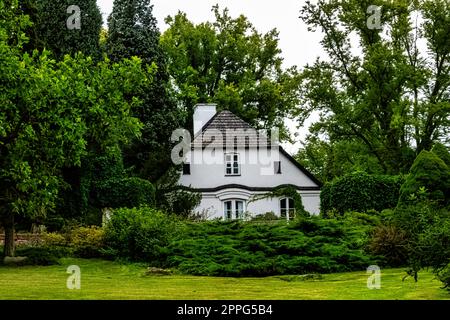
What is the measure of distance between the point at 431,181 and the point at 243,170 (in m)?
23.9

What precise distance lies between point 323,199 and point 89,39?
16357 mm

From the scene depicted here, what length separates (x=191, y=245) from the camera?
69.9ft

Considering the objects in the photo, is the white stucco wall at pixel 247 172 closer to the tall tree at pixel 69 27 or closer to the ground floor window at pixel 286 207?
the ground floor window at pixel 286 207

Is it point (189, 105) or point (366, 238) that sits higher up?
point (189, 105)

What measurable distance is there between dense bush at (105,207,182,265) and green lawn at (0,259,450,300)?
222 centimetres

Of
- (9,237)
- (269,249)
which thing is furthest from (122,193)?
(269,249)

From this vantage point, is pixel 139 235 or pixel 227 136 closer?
pixel 139 235

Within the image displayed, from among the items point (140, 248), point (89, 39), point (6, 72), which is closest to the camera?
point (6, 72)

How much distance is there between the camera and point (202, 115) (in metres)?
48.6

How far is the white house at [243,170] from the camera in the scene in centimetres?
4431

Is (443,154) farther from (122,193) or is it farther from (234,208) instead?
(234,208)
